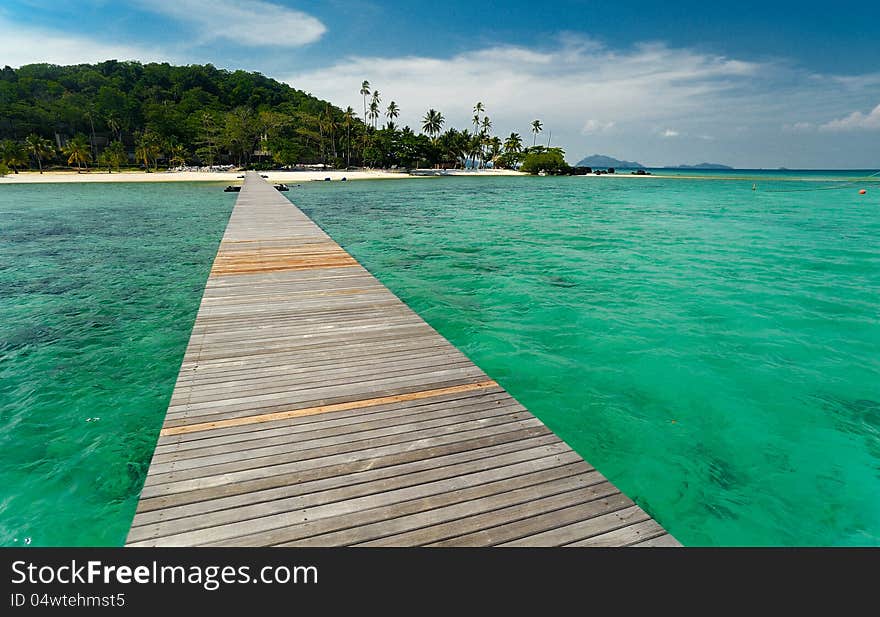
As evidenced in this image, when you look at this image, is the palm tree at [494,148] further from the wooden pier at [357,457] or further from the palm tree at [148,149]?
the wooden pier at [357,457]

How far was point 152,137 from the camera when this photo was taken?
8581 centimetres

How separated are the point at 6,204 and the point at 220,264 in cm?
3905

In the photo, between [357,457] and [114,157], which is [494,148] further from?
[357,457]

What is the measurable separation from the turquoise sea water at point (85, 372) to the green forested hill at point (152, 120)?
8003cm

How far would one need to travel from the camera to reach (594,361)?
9117mm

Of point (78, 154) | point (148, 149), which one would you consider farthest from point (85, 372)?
point (148, 149)

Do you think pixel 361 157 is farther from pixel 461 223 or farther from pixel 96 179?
pixel 461 223

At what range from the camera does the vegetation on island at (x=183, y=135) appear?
8831 cm

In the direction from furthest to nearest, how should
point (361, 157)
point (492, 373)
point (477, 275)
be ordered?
point (361, 157) → point (477, 275) → point (492, 373)

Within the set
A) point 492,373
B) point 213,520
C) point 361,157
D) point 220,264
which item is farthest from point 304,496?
point 361,157

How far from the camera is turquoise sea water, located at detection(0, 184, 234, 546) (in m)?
5.14

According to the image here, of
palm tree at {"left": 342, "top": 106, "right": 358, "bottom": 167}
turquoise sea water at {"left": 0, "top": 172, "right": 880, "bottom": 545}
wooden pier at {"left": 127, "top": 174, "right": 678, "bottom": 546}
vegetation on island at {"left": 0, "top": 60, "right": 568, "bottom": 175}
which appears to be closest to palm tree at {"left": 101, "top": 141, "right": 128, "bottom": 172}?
vegetation on island at {"left": 0, "top": 60, "right": 568, "bottom": 175}

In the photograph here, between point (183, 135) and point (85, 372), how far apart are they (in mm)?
116528

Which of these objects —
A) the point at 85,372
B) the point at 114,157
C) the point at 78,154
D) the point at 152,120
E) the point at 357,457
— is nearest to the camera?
the point at 357,457
